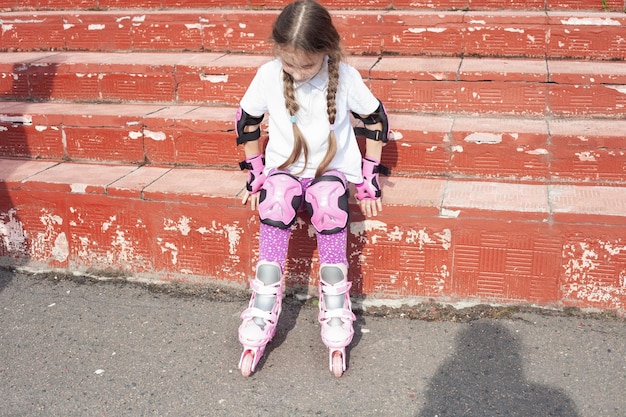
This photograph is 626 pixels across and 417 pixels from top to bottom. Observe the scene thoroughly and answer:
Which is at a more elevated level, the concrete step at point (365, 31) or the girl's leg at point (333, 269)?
the concrete step at point (365, 31)

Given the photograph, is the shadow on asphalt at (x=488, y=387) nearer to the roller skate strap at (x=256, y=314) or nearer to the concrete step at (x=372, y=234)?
the concrete step at (x=372, y=234)

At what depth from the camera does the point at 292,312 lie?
362 centimetres

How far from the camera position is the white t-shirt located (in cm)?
322

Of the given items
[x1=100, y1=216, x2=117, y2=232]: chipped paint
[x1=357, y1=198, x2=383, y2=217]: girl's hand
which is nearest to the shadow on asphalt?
[x1=357, y1=198, x2=383, y2=217]: girl's hand

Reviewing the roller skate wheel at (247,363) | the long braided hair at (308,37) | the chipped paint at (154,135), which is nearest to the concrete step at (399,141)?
the chipped paint at (154,135)

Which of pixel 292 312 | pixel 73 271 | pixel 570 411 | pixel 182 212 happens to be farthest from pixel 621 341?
pixel 73 271

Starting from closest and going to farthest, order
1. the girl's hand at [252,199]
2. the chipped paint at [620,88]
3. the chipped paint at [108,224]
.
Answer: the girl's hand at [252,199]
the chipped paint at [108,224]
the chipped paint at [620,88]

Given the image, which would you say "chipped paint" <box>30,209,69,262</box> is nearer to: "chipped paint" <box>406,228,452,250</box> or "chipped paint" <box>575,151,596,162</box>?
"chipped paint" <box>406,228,452,250</box>

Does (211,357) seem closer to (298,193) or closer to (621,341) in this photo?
(298,193)

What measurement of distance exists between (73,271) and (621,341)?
283 cm

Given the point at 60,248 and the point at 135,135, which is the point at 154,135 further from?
the point at 60,248

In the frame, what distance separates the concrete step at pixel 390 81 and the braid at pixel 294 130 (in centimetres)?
126

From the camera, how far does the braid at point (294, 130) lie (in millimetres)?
3160

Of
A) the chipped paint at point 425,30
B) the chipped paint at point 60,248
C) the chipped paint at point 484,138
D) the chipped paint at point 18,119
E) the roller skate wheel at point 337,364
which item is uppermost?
the chipped paint at point 425,30
